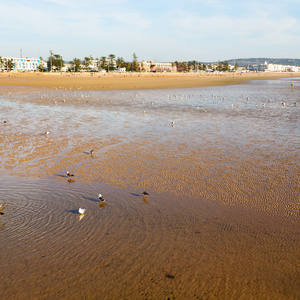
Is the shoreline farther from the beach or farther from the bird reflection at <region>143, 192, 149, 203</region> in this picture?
the bird reflection at <region>143, 192, 149, 203</region>

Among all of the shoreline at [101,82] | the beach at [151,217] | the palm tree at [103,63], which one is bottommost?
the beach at [151,217]

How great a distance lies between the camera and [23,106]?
99.1 feet

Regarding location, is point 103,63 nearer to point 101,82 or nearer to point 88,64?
point 88,64

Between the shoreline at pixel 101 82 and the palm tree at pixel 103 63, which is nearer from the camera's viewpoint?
the shoreline at pixel 101 82

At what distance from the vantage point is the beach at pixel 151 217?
5.99 metres

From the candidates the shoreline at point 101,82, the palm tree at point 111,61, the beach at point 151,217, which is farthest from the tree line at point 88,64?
the beach at point 151,217

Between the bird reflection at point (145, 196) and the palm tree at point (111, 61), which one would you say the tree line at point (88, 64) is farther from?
the bird reflection at point (145, 196)

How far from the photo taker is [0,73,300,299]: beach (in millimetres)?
5992

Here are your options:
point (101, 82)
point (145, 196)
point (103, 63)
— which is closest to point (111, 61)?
point (103, 63)

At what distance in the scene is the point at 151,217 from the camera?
8.53 meters

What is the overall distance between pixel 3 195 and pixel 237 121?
60.1ft

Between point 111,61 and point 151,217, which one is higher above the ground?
point 111,61

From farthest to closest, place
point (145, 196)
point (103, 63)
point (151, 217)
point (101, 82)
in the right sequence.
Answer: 1. point (103, 63)
2. point (101, 82)
3. point (145, 196)
4. point (151, 217)

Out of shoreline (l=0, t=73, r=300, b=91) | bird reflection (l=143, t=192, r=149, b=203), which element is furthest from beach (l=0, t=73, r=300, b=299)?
shoreline (l=0, t=73, r=300, b=91)
